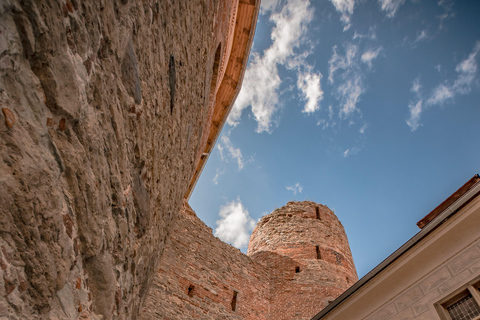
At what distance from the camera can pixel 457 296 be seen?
4582 millimetres

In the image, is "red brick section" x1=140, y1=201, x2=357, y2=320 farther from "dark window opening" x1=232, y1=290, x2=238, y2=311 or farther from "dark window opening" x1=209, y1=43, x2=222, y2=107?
"dark window opening" x1=209, y1=43, x2=222, y2=107

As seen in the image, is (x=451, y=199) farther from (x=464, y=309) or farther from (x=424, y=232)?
(x=464, y=309)

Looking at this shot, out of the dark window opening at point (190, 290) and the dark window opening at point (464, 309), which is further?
the dark window opening at point (190, 290)

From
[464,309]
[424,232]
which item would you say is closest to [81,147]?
[464,309]

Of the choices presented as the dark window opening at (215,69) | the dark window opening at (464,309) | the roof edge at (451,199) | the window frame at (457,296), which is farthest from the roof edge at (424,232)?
the dark window opening at (215,69)

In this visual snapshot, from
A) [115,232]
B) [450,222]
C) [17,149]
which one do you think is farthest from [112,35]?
[450,222]

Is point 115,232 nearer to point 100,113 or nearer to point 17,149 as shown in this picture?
point 100,113

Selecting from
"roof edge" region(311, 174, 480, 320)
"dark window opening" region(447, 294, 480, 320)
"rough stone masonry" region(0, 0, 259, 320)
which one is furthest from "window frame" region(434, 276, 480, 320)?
"rough stone masonry" region(0, 0, 259, 320)

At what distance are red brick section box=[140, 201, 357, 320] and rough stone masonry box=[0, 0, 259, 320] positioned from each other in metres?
5.50

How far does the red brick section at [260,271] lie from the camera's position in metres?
8.61

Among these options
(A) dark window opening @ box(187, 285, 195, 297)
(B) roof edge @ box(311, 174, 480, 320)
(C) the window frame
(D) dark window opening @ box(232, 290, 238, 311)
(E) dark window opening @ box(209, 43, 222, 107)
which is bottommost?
(C) the window frame

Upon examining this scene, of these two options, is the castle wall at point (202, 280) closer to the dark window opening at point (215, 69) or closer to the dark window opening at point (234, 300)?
the dark window opening at point (234, 300)

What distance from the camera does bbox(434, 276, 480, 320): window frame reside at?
14.5ft

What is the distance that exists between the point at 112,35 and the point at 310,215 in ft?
43.5
